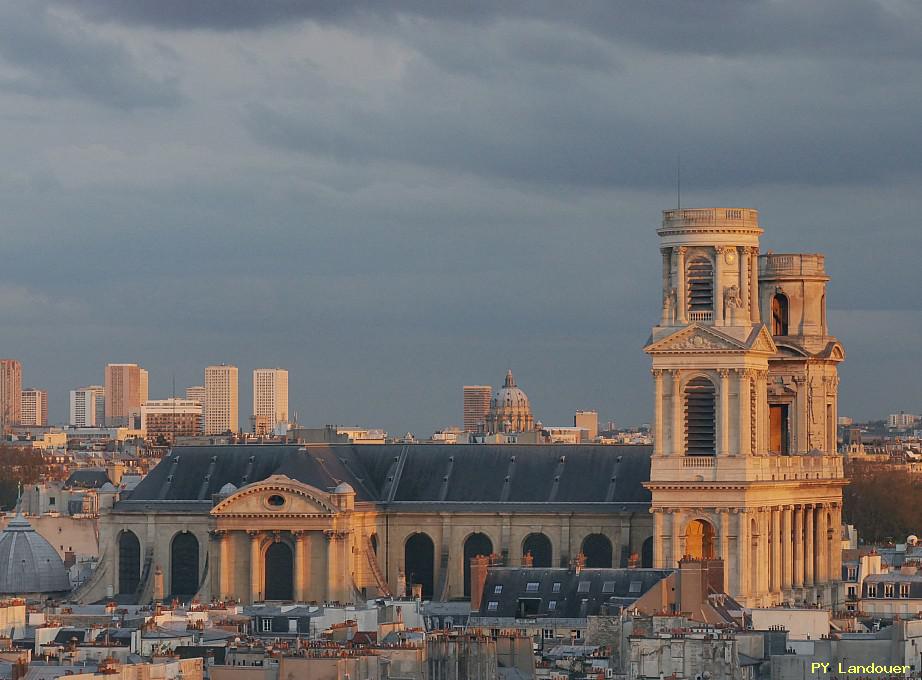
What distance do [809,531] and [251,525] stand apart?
21.6 metres

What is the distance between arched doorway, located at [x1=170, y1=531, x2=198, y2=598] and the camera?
145 metres

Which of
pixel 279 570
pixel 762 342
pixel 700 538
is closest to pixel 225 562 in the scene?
pixel 279 570

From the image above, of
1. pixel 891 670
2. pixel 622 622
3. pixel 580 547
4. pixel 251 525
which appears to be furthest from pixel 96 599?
pixel 891 670

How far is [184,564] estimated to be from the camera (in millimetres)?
146000

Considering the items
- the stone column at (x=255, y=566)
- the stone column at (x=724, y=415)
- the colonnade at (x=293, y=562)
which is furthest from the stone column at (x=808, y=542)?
the stone column at (x=255, y=566)

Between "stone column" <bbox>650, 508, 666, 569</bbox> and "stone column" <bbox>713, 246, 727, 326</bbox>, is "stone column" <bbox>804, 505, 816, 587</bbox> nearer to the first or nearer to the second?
"stone column" <bbox>650, 508, 666, 569</bbox>

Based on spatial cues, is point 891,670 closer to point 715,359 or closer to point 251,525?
point 715,359

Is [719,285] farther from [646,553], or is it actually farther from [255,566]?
[255,566]

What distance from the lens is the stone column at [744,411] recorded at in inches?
5340

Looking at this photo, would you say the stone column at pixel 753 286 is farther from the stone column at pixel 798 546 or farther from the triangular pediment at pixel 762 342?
the stone column at pixel 798 546

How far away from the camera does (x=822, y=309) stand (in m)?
149

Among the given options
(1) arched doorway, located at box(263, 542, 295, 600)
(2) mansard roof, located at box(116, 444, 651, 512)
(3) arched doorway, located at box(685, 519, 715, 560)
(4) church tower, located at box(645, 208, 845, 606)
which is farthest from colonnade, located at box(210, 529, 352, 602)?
(3) arched doorway, located at box(685, 519, 715, 560)

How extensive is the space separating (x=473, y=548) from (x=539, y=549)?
2777 mm

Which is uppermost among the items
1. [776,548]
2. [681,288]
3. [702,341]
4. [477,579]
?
[681,288]
